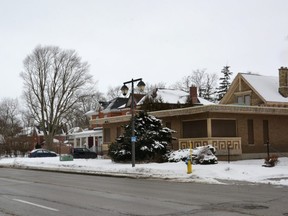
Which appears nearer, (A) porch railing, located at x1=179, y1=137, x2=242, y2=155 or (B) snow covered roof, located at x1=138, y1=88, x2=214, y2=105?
(A) porch railing, located at x1=179, y1=137, x2=242, y2=155

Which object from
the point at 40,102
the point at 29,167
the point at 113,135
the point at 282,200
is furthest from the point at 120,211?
the point at 40,102

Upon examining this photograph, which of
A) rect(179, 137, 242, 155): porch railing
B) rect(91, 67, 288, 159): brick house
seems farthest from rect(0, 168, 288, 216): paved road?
rect(91, 67, 288, 159): brick house

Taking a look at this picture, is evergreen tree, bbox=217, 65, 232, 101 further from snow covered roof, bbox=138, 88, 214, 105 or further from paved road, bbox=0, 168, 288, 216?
paved road, bbox=0, 168, 288, 216

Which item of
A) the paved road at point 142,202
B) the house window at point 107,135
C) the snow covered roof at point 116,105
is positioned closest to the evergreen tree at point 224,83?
the snow covered roof at point 116,105

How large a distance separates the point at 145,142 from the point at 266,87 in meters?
20.4

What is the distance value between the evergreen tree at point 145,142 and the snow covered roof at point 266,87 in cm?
1539

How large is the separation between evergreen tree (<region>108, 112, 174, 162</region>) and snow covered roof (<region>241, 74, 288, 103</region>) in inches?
606

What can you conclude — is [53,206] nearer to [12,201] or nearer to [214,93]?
[12,201]

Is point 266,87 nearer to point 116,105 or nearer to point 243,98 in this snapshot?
point 243,98

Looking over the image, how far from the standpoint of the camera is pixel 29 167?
3591 centimetres

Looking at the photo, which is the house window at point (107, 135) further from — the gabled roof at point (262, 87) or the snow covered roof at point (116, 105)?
the snow covered roof at point (116, 105)

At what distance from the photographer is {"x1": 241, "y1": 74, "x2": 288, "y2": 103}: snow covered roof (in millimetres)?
43844

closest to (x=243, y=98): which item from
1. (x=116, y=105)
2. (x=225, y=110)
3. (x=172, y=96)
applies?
(x=225, y=110)

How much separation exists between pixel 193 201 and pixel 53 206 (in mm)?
4045
